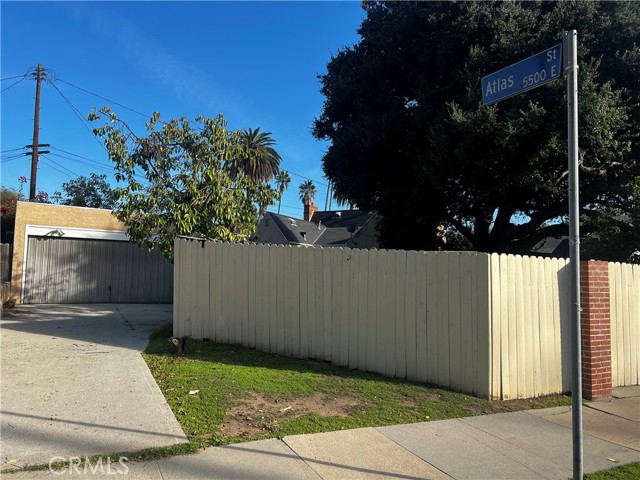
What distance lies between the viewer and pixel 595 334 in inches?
260

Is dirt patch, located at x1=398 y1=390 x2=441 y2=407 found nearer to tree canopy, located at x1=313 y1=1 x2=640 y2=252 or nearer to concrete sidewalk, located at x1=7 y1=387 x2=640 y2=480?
concrete sidewalk, located at x1=7 y1=387 x2=640 y2=480

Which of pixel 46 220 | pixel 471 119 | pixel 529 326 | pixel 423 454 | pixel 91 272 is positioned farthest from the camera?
pixel 91 272

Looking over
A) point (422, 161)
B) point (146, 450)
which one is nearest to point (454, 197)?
point (422, 161)

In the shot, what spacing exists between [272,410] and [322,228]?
31.9 meters

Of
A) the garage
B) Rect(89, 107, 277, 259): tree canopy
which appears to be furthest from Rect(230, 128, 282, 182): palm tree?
Rect(89, 107, 277, 259): tree canopy

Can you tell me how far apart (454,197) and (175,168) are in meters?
8.33

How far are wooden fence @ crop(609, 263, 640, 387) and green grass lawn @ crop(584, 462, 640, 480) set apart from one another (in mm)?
3210

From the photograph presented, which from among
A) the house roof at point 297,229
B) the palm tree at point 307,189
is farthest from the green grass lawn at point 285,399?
the palm tree at point 307,189

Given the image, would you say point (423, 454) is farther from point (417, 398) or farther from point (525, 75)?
point (525, 75)

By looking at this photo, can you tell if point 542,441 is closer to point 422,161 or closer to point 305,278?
point 305,278

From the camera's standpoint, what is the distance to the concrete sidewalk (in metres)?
3.86

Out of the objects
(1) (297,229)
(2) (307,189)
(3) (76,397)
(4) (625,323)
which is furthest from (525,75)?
(2) (307,189)

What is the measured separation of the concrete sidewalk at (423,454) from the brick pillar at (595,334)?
977 mm

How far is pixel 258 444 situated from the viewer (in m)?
4.37
